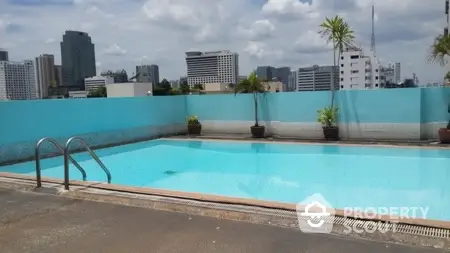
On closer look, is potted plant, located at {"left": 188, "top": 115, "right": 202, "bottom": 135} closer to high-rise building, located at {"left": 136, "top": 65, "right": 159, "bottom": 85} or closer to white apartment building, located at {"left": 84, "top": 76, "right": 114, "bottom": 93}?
white apartment building, located at {"left": 84, "top": 76, "right": 114, "bottom": 93}

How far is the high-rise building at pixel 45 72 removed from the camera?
3591 centimetres

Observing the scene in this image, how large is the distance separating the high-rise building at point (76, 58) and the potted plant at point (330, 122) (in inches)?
1378

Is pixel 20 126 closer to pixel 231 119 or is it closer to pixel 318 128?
pixel 231 119

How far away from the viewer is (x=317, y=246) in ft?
11.5

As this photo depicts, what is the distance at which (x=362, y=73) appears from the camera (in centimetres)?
2594

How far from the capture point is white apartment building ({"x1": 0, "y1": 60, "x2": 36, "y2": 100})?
88.0 ft

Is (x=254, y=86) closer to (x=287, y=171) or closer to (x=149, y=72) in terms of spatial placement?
(x=287, y=171)

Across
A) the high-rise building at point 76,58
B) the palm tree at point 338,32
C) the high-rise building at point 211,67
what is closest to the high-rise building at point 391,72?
the palm tree at point 338,32

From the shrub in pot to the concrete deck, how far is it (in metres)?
11.3

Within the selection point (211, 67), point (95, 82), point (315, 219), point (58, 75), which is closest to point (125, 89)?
point (95, 82)

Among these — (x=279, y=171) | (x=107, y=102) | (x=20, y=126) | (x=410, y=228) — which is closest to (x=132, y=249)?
(x=410, y=228)

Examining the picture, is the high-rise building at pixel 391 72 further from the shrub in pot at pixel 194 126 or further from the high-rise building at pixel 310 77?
the shrub in pot at pixel 194 126

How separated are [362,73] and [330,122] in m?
14.2

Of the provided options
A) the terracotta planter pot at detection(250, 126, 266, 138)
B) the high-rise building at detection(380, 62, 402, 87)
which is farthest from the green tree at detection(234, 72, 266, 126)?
the high-rise building at detection(380, 62, 402, 87)
